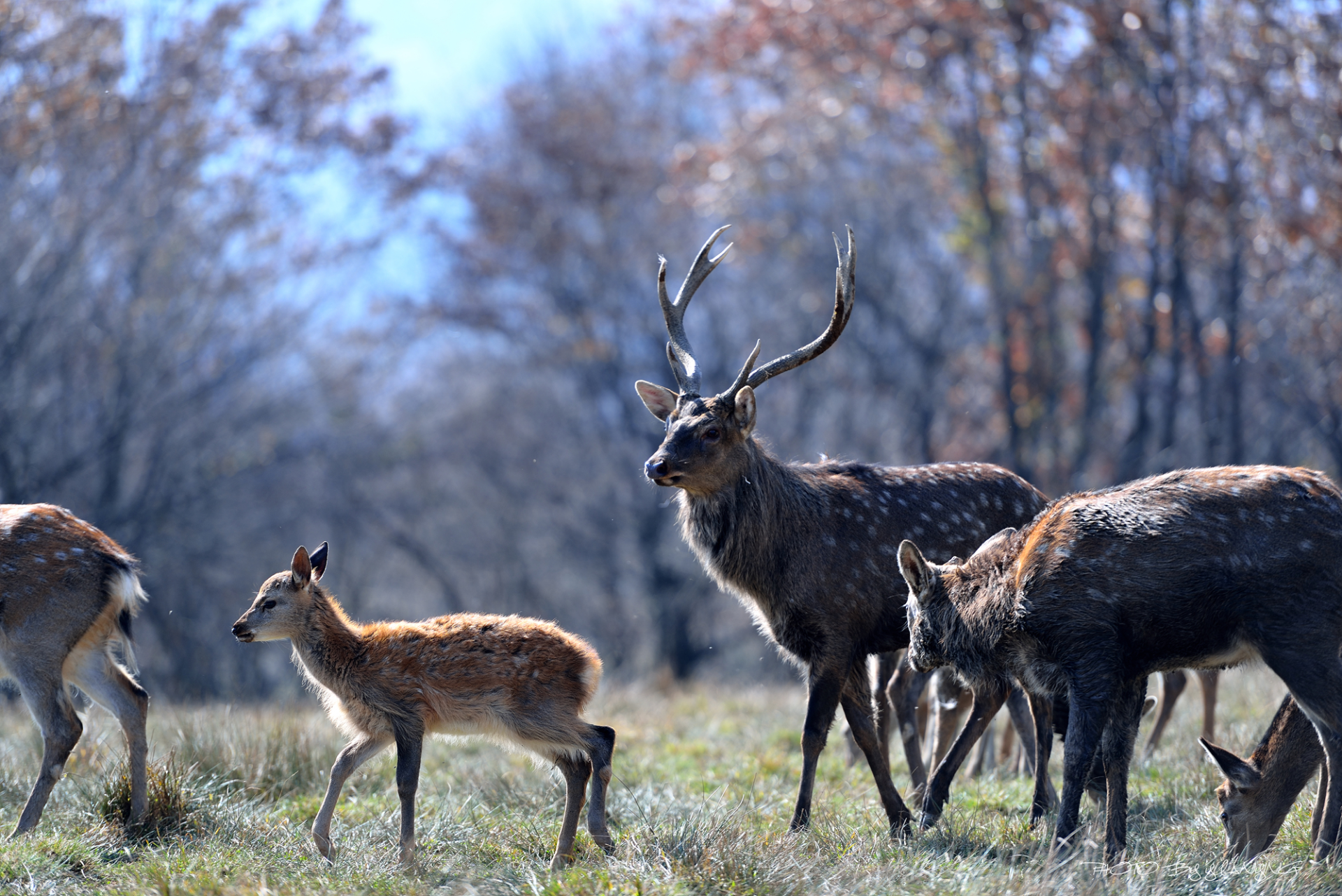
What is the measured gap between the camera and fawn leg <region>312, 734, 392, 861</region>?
246 inches

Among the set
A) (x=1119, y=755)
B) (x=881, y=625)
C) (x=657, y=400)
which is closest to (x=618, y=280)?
(x=657, y=400)

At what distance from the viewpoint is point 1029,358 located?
64.7 feet

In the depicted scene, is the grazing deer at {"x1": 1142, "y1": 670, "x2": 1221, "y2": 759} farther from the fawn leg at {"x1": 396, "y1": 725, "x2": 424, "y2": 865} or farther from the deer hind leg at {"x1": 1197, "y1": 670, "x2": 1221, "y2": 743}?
the fawn leg at {"x1": 396, "y1": 725, "x2": 424, "y2": 865}

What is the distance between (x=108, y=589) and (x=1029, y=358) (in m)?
15.1

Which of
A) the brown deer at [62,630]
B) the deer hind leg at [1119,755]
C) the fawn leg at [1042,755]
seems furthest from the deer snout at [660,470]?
the brown deer at [62,630]

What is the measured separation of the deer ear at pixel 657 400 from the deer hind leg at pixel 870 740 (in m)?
1.97

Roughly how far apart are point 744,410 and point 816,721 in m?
1.76

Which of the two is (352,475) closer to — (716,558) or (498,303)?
(498,303)

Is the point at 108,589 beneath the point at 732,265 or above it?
beneath

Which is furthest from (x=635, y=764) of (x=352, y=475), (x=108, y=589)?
(x=352, y=475)

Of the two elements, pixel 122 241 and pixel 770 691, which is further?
pixel 122 241

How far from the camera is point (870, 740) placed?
7.18m

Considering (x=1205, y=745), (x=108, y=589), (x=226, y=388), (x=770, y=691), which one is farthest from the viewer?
(x=226, y=388)

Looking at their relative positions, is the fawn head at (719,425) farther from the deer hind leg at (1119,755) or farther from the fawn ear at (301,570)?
the deer hind leg at (1119,755)
